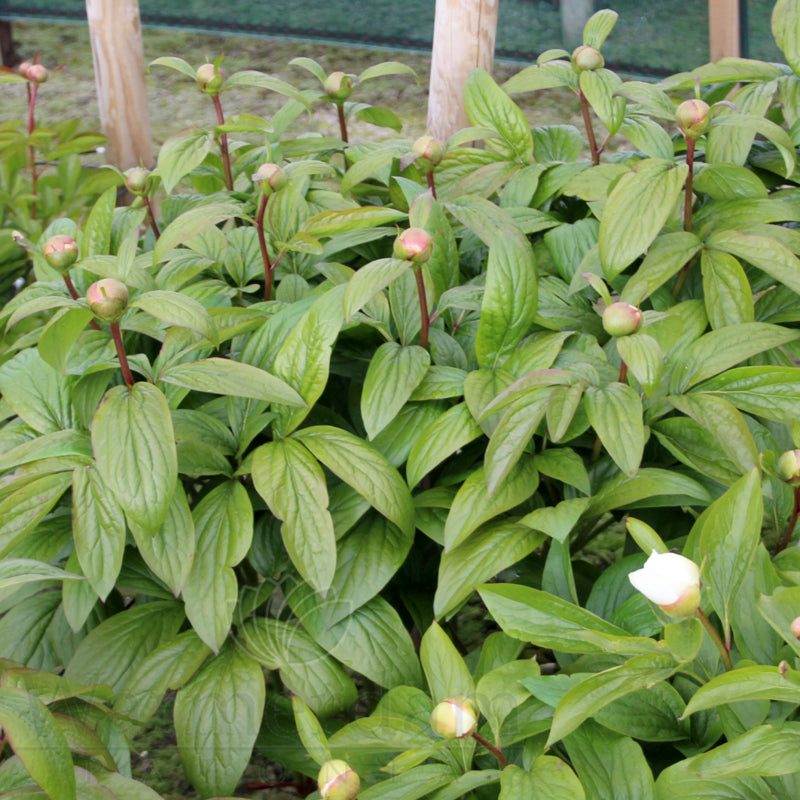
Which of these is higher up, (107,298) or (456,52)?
(456,52)

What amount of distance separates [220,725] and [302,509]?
0.24 metres

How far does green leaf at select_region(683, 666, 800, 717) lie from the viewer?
0.68 m

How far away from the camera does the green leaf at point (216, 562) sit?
0.93 m

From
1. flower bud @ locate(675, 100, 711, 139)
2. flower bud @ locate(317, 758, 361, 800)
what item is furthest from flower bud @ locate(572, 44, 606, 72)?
flower bud @ locate(317, 758, 361, 800)

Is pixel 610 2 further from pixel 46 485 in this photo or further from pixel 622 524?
pixel 46 485

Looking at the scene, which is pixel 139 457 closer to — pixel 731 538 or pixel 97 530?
pixel 97 530

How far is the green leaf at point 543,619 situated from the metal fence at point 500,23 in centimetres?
265

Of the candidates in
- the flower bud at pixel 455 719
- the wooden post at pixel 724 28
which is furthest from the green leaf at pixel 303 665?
the wooden post at pixel 724 28

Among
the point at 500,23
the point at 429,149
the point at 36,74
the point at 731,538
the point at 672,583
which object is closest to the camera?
the point at 672,583

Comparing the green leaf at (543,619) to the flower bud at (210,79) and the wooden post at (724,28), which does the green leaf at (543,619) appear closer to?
the flower bud at (210,79)

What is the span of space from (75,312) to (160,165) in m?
0.35

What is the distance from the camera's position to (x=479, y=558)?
3.12 feet

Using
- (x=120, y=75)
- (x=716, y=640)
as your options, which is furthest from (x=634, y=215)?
(x=120, y=75)

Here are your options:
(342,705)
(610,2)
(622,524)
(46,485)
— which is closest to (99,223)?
(46,485)
